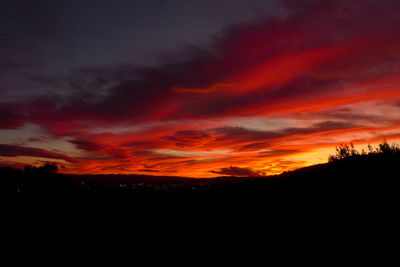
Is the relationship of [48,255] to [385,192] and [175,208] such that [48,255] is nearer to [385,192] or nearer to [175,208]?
[175,208]

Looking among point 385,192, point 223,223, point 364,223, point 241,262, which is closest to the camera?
point 364,223

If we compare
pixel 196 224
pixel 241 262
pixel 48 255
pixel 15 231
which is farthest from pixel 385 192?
pixel 15 231

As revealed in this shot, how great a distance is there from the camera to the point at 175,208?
73.2ft

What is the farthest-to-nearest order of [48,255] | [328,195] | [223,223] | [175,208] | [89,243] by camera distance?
1. [175,208]
2. [89,243]
3. [48,255]
4. [223,223]
5. [328,195]

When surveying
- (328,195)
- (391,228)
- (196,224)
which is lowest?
(196,224)

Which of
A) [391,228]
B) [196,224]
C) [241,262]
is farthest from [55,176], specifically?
[391,228]

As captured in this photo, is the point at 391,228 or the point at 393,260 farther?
the point at 391,228

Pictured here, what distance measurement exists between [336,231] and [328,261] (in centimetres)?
121

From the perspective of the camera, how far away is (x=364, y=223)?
888 cm

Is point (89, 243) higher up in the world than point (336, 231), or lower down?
lower down

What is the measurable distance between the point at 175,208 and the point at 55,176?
56.7 meters

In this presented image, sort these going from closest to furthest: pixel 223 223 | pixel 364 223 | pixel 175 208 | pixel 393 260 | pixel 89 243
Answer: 1. pixel 393 260
2. pixel 364 223
3. pixel 223 223
4. pixel 89 243
5. pixel 175 208

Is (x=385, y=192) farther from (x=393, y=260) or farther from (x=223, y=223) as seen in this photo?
(x=223, y=223)

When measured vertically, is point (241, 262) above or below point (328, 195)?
below
